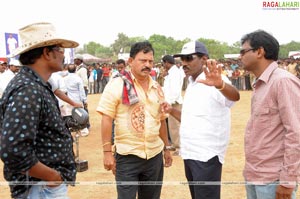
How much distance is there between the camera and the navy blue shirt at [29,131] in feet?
5.58

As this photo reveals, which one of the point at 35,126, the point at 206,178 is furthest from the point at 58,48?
the point at 206,178

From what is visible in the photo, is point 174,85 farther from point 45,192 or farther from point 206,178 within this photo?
point 45,192

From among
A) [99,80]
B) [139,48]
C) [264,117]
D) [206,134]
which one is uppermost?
[139,48]

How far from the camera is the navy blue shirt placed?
1701 mm

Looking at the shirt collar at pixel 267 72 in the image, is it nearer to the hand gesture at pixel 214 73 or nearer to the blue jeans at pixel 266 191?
the hand gesture at pixel 214 73

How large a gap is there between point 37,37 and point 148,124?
1326 mm

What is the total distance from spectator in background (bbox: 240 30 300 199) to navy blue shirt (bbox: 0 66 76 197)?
1.18m

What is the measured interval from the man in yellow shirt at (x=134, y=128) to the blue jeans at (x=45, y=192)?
875 millimetres

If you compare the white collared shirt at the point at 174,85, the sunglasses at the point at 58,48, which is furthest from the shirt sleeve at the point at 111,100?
the white collared shirt at the point at 174,85

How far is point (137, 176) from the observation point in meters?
2.95

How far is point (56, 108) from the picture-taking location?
1.95 meters

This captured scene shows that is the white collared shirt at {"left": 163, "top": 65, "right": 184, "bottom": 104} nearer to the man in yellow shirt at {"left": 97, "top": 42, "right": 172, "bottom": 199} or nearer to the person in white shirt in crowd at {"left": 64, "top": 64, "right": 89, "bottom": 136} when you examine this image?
the person in white shirt in crowd at {"left": 64, "top": 64, "right": 89, "bottom": 136}

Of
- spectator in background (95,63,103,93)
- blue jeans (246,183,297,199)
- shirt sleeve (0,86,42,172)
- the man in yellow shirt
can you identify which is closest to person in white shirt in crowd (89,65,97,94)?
spectator in background (95,63,103,93)

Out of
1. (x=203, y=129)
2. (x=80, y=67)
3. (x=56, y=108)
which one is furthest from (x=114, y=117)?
(x=80, y=67)
